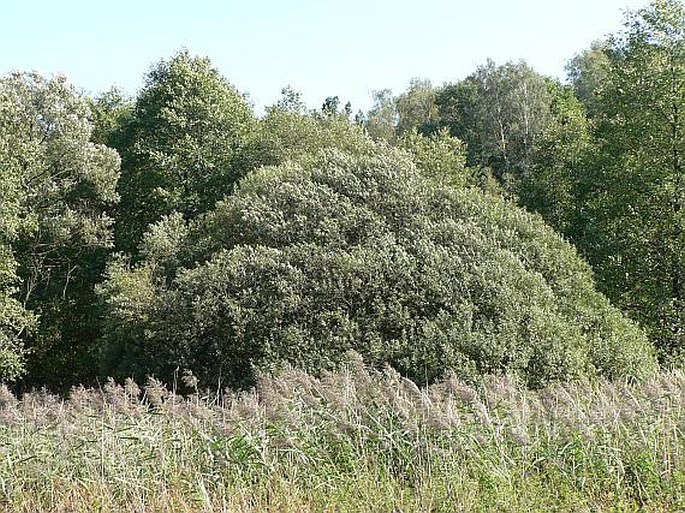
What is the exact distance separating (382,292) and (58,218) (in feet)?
49.5

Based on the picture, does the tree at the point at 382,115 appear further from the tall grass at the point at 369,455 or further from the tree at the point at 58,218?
the tall grass at the point at 369,455

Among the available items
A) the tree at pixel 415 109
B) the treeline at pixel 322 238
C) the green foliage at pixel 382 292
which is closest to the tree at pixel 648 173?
the treeline at pixel 322 238

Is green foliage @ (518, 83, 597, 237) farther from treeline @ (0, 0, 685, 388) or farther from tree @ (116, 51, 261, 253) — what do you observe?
tree @ (116, 51, 261, 253)

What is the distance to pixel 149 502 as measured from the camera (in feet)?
19.1

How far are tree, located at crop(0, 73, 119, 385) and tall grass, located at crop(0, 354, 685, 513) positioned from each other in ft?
62.6

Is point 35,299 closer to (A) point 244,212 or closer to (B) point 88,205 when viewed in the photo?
(B) point 88,205

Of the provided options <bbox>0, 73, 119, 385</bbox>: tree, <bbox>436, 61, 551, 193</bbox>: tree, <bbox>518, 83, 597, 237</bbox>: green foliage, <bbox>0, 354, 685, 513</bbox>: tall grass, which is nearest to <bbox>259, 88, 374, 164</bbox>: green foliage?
<bbox>0, 73, 119, 385</bbox>: tree

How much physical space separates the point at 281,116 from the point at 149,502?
Result: 22040 millimetres

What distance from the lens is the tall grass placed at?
5.56 metres

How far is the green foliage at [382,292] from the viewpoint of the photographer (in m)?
14.5

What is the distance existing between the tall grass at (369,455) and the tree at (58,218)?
62.6 feet

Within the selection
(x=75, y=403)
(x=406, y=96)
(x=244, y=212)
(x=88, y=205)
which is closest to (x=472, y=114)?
(x=406, y=96)

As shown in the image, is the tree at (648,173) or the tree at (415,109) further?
the tree at (415,109)

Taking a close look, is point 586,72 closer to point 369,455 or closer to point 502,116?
point 502,116
